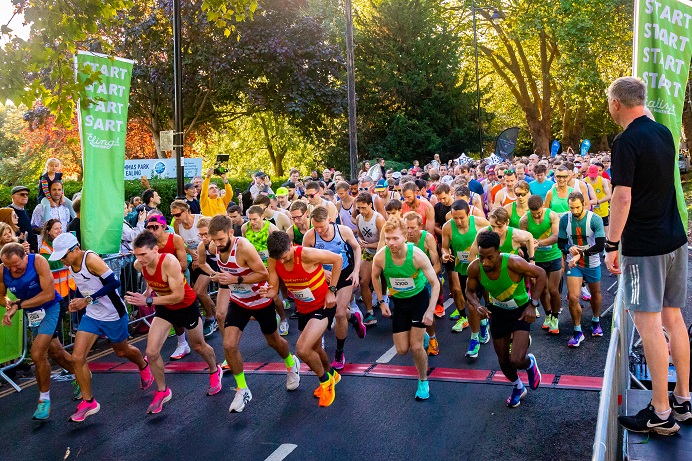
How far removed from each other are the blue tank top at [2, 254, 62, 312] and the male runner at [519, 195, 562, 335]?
612cm

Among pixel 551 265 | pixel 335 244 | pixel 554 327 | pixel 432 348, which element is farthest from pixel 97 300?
pixel 554 327

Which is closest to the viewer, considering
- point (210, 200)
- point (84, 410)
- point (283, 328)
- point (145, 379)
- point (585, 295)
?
point (84, 410)

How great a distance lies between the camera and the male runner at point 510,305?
6651mm

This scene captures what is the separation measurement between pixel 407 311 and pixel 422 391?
830 mm

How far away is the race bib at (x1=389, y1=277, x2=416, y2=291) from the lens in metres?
7.34

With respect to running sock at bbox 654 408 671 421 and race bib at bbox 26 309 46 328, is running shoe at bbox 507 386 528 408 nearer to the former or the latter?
running sock at bbox 654 408 671 421

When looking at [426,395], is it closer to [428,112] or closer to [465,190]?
[465,190]

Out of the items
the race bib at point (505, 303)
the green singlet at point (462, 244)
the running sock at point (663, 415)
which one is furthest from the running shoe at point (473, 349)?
the running sock at point (663, 415)

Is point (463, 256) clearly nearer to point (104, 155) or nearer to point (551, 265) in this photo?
point (551, 265)

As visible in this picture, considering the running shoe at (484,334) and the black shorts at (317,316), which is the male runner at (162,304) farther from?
the running shoe at (484,334)

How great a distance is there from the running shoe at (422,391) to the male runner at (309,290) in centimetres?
89

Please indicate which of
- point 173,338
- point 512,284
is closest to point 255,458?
point 512,284

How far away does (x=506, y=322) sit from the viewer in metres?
6.86

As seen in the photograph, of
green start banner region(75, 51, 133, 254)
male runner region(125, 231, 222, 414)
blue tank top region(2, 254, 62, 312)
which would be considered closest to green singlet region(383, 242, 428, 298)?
male runner region(125, 231, 222, 414)
